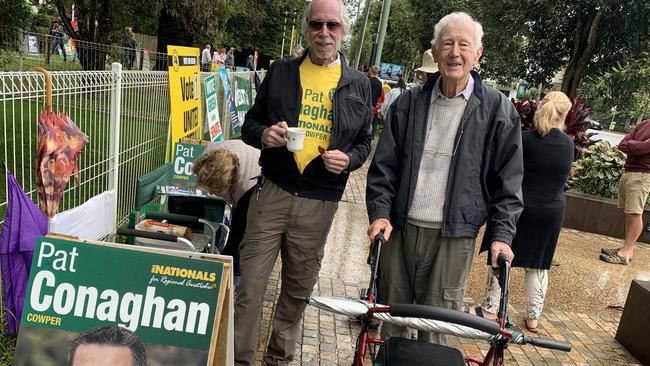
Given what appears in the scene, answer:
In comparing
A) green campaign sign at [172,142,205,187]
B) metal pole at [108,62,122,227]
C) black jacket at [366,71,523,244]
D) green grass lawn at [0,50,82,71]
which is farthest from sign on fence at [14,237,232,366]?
green grass lawn at [0,50,82,71]

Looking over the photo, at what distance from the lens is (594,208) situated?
8430mm

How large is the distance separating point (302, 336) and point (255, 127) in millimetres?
1694

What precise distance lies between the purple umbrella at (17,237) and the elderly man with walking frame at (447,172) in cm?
175

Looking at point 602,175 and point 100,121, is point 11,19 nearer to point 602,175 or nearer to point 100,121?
point 100,121

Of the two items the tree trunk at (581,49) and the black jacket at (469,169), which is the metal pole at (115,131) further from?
the tree trunk at (581,49)

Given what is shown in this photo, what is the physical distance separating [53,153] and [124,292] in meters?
1.31

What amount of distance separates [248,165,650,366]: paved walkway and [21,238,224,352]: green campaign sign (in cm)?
154

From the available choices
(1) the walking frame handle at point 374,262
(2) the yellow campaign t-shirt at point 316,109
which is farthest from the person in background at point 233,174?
(1) the walking frame handle at point 374,262

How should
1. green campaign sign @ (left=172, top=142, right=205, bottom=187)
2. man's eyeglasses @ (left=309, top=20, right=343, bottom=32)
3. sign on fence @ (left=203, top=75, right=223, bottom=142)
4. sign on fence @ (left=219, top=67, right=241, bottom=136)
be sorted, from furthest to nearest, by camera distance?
sign on fence @ (left=219, top=67, right=241, bottom=136)
sign on fence @ (left=203, top=75, right=223, bottom=142)
green campaign sign @ (left=172, top=142, right=205, bottom=187)
man's eyeglasses @ (left=309, top=20, right=343, bottom=32)

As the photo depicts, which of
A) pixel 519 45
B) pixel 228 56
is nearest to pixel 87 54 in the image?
pixel 519 45

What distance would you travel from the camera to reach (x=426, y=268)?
2.71m

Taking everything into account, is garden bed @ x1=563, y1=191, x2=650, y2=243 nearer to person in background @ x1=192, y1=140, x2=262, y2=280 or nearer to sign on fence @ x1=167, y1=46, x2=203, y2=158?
sign on fence @ x1=167, y1=46, x2=203, y2=158

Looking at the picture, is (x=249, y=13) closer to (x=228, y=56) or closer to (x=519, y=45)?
(x=228, y=56)

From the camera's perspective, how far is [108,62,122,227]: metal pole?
4090 mm
